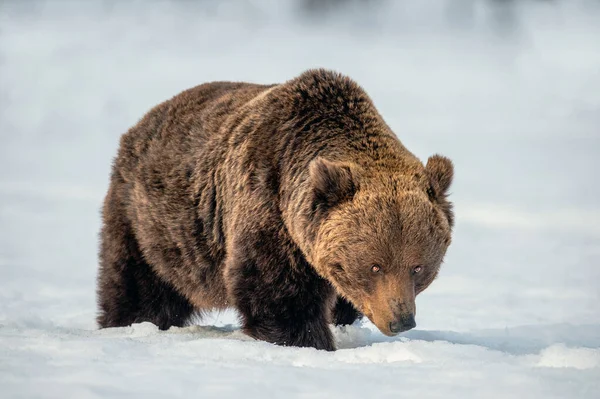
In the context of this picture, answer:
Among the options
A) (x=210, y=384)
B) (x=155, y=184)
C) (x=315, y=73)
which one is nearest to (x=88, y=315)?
(x=155, y=184)

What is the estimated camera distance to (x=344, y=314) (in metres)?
9.52

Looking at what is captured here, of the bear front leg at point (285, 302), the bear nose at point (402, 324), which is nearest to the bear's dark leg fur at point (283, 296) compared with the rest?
the bear front leg at point (285, 302)

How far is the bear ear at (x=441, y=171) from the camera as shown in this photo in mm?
7750

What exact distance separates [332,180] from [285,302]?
1229mm

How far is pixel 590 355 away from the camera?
6.97 m

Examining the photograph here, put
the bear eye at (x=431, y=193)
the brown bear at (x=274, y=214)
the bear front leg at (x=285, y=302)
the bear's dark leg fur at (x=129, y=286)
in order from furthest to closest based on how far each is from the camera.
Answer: the bear's dark leg fur at (x=129, y=286)
the bear front leg at (x=285, y=302)
the bear eye at (x=431, y=193)
the brown bear at (x=274, y=214)

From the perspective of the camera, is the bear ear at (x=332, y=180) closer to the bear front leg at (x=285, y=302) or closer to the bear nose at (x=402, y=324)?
the bear front leg at (x=285, y=302)

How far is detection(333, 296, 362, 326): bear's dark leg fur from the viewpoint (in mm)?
9500

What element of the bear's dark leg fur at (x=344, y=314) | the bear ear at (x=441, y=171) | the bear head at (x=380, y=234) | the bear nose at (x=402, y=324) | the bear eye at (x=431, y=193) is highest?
the bear ear at (x=441, y=171)

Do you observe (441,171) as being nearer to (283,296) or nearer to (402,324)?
(402,324)

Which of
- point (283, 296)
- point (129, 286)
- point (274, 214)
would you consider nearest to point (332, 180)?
point (274, 214)

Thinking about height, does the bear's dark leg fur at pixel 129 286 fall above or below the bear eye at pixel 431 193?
below

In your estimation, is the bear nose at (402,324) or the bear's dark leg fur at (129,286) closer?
the bear nose at (402,324)

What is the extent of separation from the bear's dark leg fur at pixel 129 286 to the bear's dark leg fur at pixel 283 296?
6.40ft
